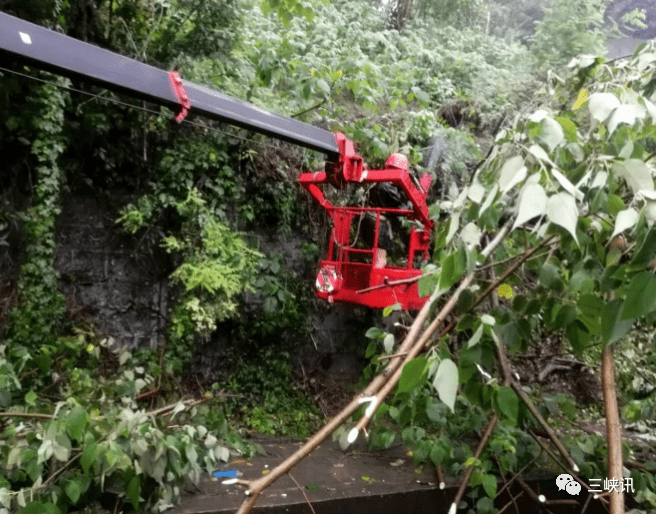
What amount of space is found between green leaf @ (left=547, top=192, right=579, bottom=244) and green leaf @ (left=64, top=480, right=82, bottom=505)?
252 centimetres

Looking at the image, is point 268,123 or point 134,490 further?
point 268,123

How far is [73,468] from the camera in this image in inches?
112

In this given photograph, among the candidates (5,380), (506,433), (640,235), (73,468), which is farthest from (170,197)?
(640,235)

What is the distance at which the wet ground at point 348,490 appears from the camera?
319 centimetres

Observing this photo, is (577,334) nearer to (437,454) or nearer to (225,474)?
(437,454)

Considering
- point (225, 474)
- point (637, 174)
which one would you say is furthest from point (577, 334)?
point (225, 474)

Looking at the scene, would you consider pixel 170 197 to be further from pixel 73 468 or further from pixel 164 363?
pixel 73 468

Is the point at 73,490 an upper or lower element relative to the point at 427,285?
lower

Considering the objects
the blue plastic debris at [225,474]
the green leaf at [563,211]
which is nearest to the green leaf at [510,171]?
the green leaf at [563,211]

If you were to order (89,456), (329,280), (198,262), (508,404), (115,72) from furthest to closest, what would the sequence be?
(198,262) < (329,280) < (115,72) < (89,456) < (508,404)

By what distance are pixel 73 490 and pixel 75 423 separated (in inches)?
12.3

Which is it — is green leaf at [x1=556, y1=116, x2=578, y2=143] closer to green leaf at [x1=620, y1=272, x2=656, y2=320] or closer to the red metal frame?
green leaf at [x1=620, y1=272, x2=656, y2=320]

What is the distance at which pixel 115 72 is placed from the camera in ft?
8.90

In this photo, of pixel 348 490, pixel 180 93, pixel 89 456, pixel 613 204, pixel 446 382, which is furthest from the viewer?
pixel 348 490
